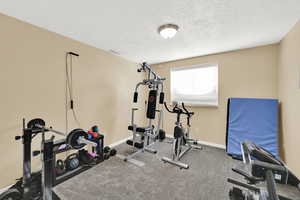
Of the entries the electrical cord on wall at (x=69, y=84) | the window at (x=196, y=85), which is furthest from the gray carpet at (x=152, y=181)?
the window at (x=196, y=85)

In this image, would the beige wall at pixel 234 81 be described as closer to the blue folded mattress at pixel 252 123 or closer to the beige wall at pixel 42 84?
the blue folded mattress at pixel 252 123

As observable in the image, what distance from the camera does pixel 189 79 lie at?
3.62 metres

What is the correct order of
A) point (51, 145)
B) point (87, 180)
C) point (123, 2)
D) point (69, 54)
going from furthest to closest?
point (69, 54) → point (87, 180) → point (123, 2) → point (51, 145)

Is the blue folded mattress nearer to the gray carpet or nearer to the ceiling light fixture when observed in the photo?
the gray carpet

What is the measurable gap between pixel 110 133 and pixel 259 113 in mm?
3402

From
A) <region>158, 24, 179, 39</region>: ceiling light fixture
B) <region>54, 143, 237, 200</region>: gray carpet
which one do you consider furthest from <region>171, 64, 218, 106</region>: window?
<region>158, 24, 179, 39</region>: ceiling light fixture

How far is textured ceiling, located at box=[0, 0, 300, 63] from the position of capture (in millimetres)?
1503

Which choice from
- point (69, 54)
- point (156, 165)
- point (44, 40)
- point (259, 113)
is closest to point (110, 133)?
point (156, 165)

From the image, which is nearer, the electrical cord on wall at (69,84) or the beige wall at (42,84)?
the beige wall at (42,84)

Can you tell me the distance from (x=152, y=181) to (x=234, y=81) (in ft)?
9.38

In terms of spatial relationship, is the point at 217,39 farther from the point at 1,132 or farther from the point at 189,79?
the point at 1,132

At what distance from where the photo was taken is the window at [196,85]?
330cm

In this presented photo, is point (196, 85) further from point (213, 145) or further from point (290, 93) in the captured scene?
point (290, 93)

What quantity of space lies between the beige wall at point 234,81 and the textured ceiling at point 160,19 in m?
0.34
